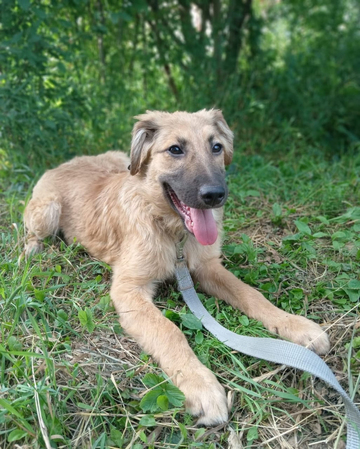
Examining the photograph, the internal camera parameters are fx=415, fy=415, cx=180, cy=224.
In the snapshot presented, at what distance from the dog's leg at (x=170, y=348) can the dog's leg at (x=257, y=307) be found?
0.47m

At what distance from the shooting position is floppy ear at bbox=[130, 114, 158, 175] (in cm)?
321

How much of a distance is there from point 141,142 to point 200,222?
2.69 feet

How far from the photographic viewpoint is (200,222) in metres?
2.95

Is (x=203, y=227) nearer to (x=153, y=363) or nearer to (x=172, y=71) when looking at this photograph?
(x=153, y=363)

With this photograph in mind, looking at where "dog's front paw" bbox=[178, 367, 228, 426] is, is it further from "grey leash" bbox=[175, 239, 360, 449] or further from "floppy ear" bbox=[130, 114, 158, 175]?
"floppy ear" bbox=[130, 114, 158, 175]

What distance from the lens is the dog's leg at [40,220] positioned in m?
3.87

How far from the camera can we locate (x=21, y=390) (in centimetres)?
212

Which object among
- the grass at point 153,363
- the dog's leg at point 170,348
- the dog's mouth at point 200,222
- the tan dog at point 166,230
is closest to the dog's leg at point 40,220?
the tan dog at point 166,230

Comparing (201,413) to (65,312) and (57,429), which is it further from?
(65,312)

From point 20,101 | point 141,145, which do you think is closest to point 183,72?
point 20,101

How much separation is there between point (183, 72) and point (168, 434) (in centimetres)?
594

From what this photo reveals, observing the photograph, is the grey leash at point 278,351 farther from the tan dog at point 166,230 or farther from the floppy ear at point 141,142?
the floppy ear at point 141,142

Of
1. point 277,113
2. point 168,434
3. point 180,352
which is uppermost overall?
point 277,113

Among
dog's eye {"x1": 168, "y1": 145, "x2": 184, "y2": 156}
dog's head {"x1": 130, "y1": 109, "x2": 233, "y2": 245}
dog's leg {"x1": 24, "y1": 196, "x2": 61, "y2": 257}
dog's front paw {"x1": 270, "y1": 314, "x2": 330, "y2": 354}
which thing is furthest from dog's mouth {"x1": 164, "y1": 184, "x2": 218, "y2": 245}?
dog's leg {"x1": 24, "y1": 196, "x2": 61, "y2": 257}
